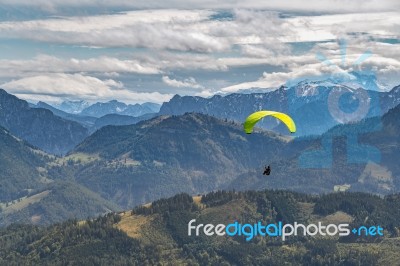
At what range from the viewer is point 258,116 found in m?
186

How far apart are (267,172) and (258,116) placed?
22653 mm

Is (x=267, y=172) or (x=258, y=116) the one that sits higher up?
(x=258, y=116)

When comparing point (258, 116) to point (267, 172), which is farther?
point (258, 116)

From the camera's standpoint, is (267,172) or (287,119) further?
(287,119)

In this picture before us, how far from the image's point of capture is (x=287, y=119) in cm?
18988

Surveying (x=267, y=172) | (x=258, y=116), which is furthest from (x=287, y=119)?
(x=267, y=172)

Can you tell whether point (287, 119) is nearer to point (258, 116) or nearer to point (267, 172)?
point (258, 116)

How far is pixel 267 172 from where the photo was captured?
171 meters

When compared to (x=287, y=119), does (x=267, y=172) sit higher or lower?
lower

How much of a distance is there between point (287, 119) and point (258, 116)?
401 inches
